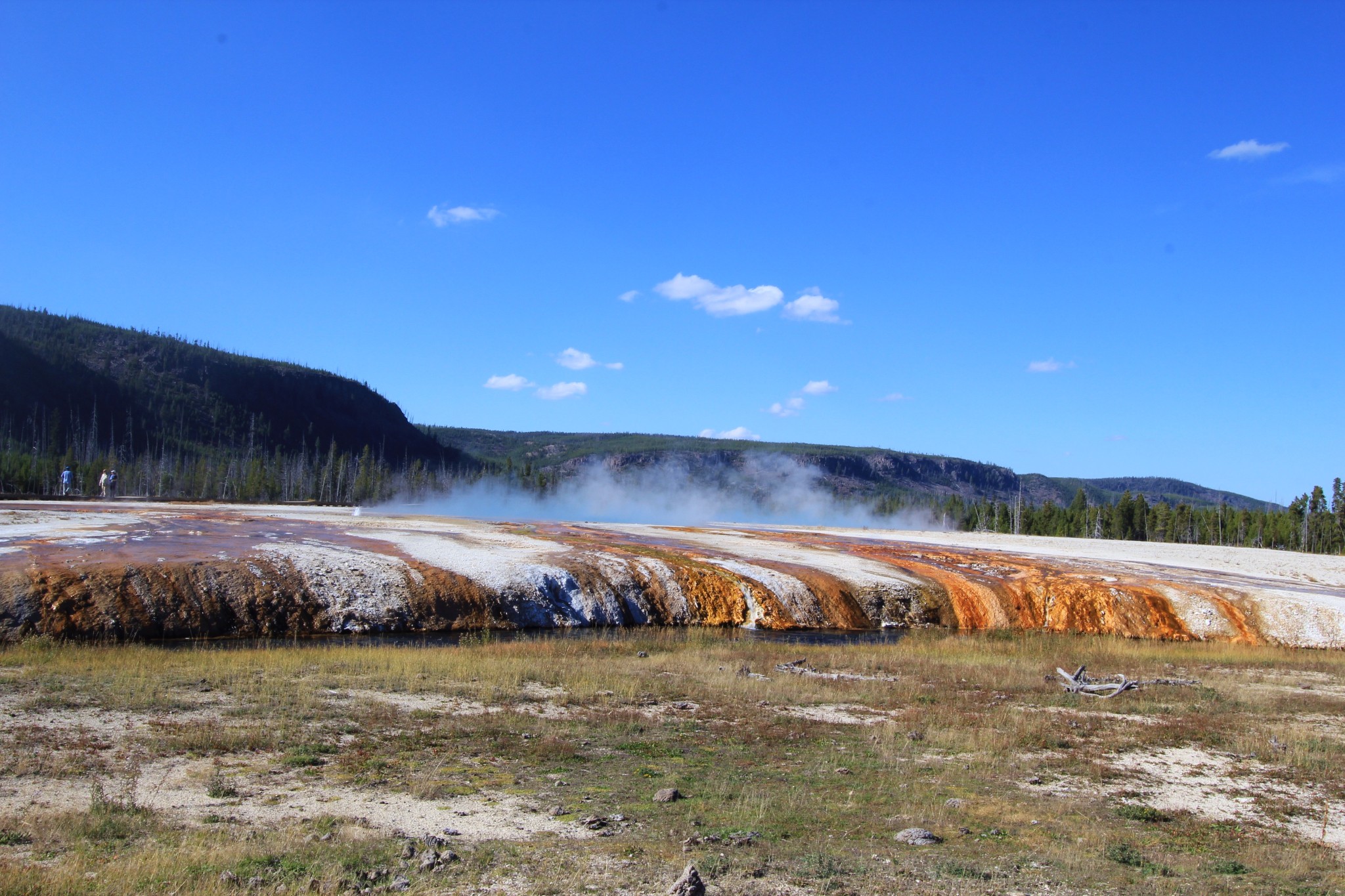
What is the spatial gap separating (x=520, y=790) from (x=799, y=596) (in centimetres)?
2246

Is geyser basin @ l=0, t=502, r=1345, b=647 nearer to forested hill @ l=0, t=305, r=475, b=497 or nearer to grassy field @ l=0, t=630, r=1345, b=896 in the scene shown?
grassy field @ l=0, t=630, r=1345, b=896

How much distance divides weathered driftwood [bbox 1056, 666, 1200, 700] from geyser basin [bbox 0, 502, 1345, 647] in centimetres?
1085

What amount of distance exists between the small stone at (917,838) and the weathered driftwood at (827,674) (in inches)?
407

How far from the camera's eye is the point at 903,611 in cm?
3319

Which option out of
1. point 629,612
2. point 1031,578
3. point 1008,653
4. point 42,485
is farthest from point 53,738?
point 42,485

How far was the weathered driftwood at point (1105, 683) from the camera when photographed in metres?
19.2

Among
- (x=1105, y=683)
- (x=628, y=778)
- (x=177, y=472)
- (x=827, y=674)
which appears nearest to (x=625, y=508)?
(x=177, y=472)

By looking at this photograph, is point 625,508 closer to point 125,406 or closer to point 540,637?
point 125,406

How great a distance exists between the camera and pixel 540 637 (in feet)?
84.0

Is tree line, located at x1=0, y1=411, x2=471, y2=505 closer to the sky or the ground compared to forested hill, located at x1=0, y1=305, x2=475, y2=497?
closer to the ground

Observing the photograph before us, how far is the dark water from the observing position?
22.9 m

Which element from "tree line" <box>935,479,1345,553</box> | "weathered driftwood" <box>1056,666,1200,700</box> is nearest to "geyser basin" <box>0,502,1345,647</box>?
"weathered driftwood" <box>1056,666,1200,700</box>

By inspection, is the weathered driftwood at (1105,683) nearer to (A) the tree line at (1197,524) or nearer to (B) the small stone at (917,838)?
(B) the small stone at (917,838)

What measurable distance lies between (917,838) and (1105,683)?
13.8 meters
